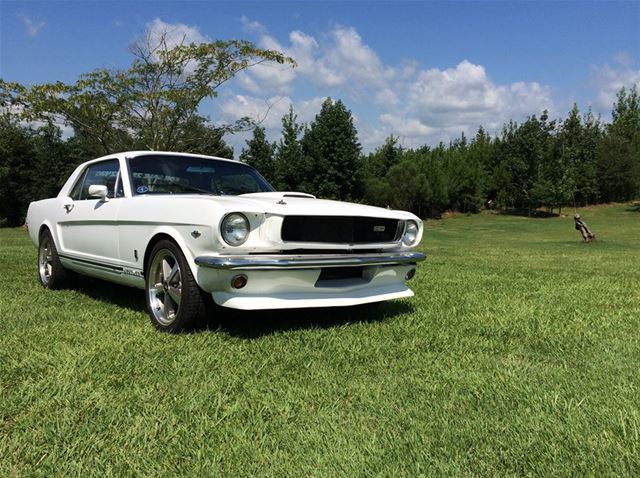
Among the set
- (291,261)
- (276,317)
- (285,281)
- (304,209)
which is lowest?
(276,317)

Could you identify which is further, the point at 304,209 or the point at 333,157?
the point at 333,157

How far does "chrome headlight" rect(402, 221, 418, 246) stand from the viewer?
4582mm

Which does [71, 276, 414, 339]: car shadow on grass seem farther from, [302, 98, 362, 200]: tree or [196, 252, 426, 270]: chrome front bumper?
[302, 98, 362, 200]: tree

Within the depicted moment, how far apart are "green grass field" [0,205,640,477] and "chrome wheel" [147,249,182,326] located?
0.19 metres

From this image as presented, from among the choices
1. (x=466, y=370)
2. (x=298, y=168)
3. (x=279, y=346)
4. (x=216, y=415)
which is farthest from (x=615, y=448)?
(x=298, y=168)

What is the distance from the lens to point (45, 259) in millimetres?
6156

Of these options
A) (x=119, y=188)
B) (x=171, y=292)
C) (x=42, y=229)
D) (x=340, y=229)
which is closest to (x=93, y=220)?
(x=119, y=188)

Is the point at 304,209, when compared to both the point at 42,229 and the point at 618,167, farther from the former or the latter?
the point at 618,167

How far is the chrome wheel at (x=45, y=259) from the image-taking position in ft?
19.8

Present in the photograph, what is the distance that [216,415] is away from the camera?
2.44m

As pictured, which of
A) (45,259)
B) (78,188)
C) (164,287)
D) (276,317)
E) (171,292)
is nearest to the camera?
(171,292)

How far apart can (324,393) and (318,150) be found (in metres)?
39.4

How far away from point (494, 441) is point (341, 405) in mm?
737

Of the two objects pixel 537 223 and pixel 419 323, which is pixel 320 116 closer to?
pixel 537 223
